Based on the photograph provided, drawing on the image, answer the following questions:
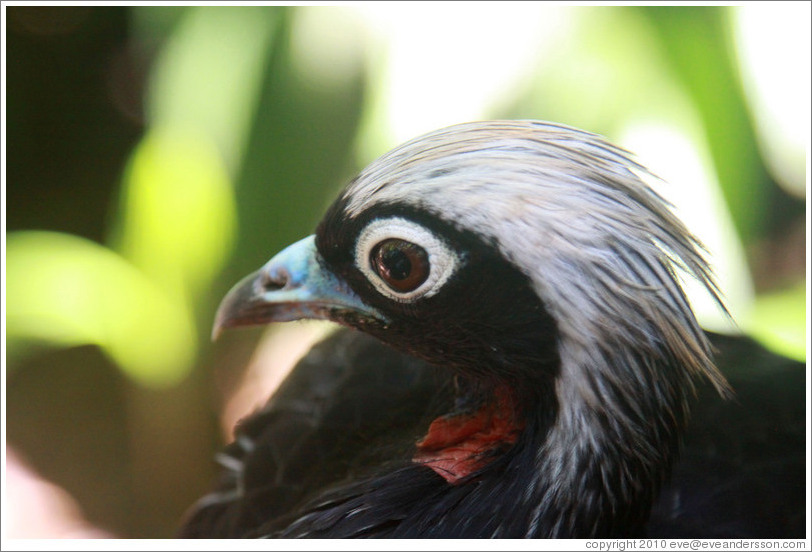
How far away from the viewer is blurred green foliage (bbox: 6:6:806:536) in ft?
3.84

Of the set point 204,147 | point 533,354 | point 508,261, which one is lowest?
point 533,354

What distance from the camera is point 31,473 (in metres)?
1.23

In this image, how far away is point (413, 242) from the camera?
897 millimetres

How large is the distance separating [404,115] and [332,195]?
7.6 inches

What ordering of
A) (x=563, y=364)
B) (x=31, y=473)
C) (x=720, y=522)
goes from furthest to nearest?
1. (x=31, y=473)
2. (x=720, y=522)
3. (x=563, y=364)

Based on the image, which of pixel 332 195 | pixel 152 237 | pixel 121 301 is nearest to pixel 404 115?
pixel 332 195

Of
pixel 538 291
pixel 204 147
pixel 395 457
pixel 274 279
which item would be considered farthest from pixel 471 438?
pixel 204 147

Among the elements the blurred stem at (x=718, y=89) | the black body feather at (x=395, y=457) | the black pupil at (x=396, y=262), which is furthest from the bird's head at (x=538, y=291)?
the blurred stem at (x=718, y=89)

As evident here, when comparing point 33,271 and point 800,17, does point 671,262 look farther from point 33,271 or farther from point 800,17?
point 33,271

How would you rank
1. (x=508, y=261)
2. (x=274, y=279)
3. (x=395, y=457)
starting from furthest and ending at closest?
(x=395, y=457) < (x=274, y=279) < (x=508, y=261)

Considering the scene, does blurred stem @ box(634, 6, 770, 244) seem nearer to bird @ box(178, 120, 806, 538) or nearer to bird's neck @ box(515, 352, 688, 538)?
bird @ box(178, 120, 806, 538)

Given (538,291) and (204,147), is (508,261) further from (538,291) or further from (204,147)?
(204,147)

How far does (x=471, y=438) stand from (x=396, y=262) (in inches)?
12.7

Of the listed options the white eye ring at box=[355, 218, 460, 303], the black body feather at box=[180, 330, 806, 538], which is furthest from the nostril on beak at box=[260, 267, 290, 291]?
the black body feather at box=[180, 330, 806, 538]
